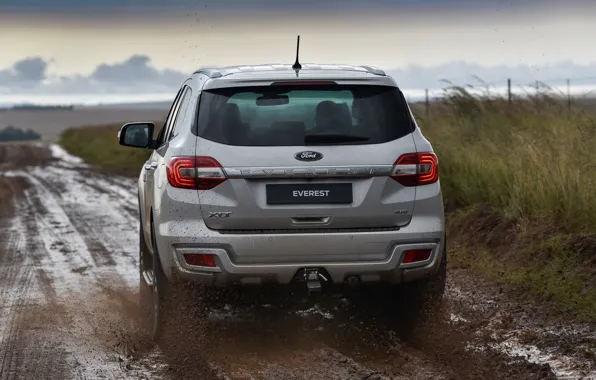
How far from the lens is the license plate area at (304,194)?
22.4ft

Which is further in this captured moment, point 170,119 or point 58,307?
point 58,307

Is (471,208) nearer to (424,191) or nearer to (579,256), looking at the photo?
(579,256)

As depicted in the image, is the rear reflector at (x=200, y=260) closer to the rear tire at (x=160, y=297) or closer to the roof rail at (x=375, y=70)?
the rear tire at (x=160, y=297)

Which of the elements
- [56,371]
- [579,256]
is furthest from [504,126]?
[56,371]

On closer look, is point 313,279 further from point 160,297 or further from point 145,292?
point 145,292

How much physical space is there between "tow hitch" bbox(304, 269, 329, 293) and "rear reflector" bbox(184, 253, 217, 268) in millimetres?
572

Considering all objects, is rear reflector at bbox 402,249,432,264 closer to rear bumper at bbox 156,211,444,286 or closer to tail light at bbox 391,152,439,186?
rear bumper at bbox 156,211,444,286

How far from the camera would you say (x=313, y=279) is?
273 inches

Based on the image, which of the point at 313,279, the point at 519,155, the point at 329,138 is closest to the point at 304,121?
the point at 329,138

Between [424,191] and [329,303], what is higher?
[424,191]

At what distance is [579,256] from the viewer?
930 centimetres

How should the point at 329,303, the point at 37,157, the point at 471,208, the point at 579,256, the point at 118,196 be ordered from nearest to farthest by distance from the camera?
the point at 329,303, the point at 579,256, the point at 471,208, the point at 118,196, the point at 37,157

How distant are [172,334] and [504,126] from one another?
9.49m

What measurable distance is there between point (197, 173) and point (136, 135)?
1975 mm
